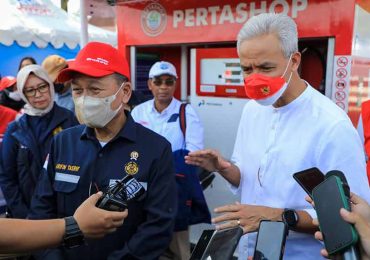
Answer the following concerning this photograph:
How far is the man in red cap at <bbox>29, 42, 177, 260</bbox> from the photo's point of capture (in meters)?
1.77

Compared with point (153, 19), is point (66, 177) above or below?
below

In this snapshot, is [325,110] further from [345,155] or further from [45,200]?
[45,200]

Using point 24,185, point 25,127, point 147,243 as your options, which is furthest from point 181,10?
point 147,243

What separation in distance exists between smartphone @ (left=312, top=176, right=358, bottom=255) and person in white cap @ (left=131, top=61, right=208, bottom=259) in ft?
7.54

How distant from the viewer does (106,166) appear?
1.81 m

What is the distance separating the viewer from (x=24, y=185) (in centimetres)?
274

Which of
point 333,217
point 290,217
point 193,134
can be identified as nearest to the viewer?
point 333,217

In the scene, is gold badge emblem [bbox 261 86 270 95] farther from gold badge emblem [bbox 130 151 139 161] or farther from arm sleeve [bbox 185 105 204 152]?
arm sleeve [bbox 185 105 204 152]

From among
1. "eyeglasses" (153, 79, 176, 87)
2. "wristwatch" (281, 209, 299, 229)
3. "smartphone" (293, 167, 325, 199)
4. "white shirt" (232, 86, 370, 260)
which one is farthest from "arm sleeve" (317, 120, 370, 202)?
"eyeglasses" (153, 79, 176, 87)

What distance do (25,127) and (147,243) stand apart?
159cm

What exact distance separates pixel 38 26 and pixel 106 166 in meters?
6.88

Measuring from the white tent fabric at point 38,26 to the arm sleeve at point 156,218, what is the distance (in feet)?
21.2

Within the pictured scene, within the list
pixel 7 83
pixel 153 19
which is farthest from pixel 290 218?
pixel 7 83

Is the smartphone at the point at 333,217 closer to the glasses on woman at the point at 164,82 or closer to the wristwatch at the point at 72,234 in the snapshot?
the wristwatch at the point at 72,234
